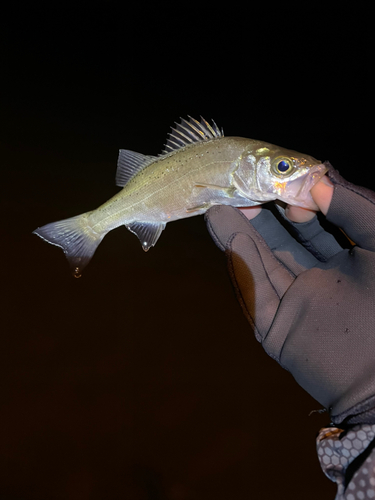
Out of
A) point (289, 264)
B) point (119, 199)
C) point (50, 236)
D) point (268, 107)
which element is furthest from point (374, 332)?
point (268, 107)

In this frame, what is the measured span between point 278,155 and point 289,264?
28.3 inches

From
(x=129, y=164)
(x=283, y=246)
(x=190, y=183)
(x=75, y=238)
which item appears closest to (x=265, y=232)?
(x=283, y=246)

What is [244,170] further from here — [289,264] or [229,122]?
[229,122]

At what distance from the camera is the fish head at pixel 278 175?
5.38 ft

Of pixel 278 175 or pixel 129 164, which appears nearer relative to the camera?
pixel 278 175

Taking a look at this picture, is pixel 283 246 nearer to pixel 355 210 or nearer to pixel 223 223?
pixel 223 223

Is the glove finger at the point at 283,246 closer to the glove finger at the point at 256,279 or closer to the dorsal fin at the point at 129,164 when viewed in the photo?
the glove finger at the point at 256,279

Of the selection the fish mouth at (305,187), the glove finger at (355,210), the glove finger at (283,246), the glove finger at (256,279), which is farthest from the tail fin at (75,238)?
the glove finger at (355,210)

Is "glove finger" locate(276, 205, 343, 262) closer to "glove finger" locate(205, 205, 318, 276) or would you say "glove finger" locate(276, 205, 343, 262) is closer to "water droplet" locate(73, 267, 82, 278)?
"glove finger" locate(205, 205, 318, 276)

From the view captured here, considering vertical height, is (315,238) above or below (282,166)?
below

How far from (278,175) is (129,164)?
98 centimetres

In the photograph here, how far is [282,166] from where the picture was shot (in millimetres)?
1720

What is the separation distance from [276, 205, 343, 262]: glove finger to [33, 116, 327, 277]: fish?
1.11ft

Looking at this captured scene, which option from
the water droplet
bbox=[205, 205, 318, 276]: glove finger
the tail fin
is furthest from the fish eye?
the water droplet
